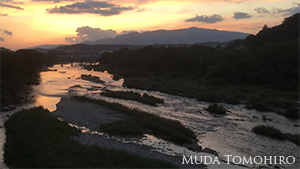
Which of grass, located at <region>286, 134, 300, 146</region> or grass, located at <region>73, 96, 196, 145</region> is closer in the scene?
grass, located at <region>286, 134, 300, 146</region>

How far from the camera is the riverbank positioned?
14.5m

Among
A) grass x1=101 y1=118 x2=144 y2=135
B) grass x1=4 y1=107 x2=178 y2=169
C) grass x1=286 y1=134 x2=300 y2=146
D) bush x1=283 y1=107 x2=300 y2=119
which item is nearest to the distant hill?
bush x1=283 y1=107 x2=300 y2=119

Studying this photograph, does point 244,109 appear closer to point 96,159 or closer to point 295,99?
point 295,99

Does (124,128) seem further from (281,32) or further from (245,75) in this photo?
(281,32)

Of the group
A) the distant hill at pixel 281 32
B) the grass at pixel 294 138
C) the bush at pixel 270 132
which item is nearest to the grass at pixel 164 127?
the bush at pixel 270 132

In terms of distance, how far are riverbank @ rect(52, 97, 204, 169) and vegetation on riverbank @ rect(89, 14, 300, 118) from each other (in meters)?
16.9

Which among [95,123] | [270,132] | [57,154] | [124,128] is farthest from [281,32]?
[57,154]

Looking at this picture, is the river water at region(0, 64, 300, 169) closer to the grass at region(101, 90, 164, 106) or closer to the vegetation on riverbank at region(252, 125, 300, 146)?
the vegetation on riverbank at region(252, 125, 300, 146)

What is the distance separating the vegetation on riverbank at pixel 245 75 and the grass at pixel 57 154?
21.9m

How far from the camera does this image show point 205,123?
2280cm

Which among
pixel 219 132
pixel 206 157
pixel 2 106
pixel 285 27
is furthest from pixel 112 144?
pixel 285 27

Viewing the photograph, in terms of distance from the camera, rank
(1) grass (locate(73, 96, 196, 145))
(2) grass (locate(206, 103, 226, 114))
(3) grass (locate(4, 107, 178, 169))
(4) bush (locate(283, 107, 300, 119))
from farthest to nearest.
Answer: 1. (2) grass (locate(206, 103, 226, 114))
2. (4) bush (locate(283, 107, 300, 119))
3. (1) grass (locate(73, 96, 196, 145))
4. (3) grass (locate(4, 107, 178, 169))

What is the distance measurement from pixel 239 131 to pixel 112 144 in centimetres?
1169

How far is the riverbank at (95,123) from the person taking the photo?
14.5m
